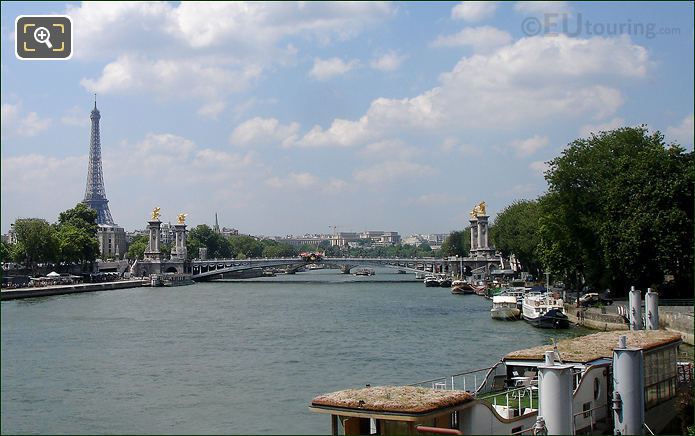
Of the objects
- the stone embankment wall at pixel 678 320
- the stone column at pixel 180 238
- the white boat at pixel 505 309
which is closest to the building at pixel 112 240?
the stone column at pixel 180 238

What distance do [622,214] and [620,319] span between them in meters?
5.45

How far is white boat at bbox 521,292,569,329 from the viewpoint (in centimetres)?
3488

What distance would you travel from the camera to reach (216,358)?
26172 mm

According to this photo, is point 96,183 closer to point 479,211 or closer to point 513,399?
point 479,211

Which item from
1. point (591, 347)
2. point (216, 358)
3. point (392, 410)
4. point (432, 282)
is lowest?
point (216, 358)

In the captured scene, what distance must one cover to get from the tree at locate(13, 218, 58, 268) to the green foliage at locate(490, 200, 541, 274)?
3542 cm

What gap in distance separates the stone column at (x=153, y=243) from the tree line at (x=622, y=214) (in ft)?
188

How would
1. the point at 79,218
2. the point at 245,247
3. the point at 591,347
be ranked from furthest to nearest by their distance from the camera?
1. the point at 245,247
2. the point at 79,218
3. the point at 591,347

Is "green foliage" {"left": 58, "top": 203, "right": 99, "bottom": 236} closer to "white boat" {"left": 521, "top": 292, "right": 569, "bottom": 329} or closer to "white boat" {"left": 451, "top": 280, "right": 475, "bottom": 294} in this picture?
"white boat" {"left": 451, "top": 280, "right": 475, "bottom": 294}

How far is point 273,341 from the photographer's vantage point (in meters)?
30.7

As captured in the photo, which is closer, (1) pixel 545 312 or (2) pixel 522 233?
(1) pixel 545 312

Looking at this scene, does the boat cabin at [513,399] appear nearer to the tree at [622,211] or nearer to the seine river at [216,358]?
the seine river at [216,358]

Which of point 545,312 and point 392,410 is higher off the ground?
point 392,410

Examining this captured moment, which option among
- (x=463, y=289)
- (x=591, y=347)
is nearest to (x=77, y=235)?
(x=463, y=289)
